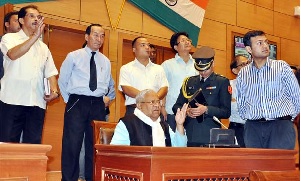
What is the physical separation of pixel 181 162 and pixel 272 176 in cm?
55

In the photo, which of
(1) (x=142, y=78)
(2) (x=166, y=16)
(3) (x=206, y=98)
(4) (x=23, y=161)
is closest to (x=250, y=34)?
(3) (x=206, y=98)

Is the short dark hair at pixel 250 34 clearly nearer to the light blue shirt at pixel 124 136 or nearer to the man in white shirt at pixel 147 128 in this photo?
the man in white shirt at pixel 147 128

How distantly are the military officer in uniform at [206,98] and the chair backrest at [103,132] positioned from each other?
22.1 inches

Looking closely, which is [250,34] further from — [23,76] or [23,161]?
[23,161]

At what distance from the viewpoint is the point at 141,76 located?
4.51 m

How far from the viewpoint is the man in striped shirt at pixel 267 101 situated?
307 centimetres

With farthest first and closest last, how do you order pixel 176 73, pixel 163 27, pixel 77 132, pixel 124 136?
pixel 163 27 → pixel 176 73 → pixel 77 132 → pixel 124 136

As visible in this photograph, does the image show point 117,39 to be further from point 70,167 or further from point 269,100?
point 269,100

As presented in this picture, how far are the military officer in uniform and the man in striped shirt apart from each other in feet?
0.59

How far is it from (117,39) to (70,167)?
249cm

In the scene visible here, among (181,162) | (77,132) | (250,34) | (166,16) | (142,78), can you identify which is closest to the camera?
(181,162)

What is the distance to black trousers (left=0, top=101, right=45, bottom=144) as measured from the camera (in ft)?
11.3

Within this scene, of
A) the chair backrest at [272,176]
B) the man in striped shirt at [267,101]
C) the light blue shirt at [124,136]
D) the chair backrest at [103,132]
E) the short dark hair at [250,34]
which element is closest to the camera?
the chair backrest at [272,176]

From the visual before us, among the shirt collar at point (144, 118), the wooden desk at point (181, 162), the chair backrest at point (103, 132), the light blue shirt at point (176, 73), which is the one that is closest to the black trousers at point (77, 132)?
the chair backrest at point (103, 132)
